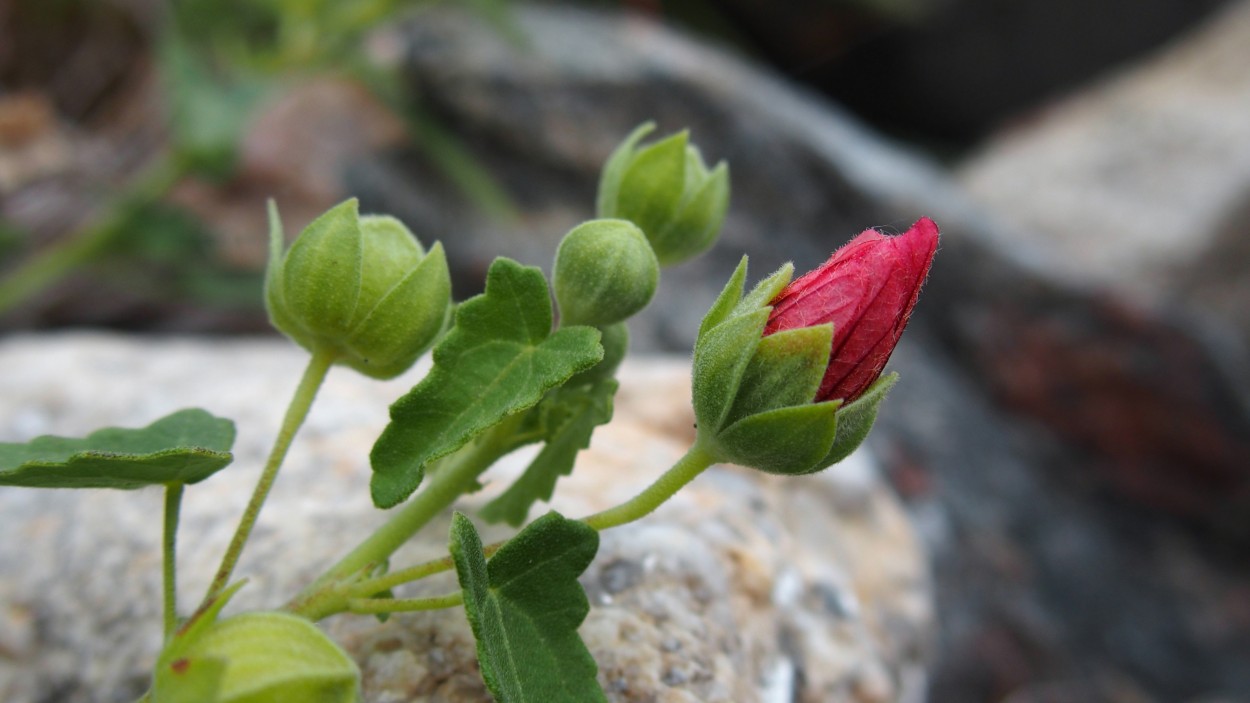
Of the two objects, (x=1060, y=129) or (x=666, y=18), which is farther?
(x=1060, y=129)

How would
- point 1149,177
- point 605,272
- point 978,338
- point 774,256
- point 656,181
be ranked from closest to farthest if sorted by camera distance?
point 605,272 → point 656,181 → point 774,256 → point 978,338 → point 1149,177

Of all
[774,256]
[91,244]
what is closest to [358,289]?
→ [91,244]

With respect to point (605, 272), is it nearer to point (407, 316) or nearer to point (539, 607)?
point (407, 316)

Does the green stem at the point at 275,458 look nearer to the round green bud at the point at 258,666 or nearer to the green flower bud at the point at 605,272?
the round green bud at the point at 258,666

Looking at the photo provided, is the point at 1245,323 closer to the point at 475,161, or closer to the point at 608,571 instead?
the point at 475,161

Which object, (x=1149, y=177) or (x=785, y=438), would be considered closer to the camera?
(x=785, y=438)

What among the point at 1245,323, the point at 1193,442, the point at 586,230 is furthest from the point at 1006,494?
the point at 586,230
